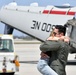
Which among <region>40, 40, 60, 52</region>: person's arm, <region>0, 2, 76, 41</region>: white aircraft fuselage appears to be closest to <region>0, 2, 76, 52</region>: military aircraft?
<region>0, 2, 76, 41</region>: white aircraft fuselage

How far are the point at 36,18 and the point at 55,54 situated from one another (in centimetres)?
1629

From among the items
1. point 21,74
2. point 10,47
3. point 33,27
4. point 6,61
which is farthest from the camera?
point 33,27

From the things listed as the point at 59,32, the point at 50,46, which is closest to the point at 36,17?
the point at 59,32

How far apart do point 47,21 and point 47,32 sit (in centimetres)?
60

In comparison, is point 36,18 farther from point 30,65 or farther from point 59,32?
point 59,32

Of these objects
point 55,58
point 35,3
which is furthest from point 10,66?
point 35,3

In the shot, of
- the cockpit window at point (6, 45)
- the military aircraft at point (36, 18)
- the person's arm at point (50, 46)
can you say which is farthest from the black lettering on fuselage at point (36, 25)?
the person's arm at point (50, 46)

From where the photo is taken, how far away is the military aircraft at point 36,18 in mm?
22000

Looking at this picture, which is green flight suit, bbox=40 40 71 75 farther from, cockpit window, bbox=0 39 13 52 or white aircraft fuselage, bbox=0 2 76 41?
white aircraft fuselage, bbox=0 2 76 41

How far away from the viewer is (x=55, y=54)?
23.5ft

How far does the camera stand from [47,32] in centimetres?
2297

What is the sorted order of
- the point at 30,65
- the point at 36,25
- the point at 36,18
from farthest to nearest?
the point at 36,25, the point at 36,18, the point at 30,65

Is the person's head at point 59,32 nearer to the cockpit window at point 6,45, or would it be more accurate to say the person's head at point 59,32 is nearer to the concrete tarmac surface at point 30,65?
the cockpit window at point 6,45

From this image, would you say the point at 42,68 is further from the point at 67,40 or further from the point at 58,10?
the point at 58,10
